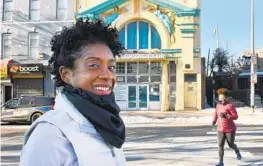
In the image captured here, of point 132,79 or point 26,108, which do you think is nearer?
point 26,108

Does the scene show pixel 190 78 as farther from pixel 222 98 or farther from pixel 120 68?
pixel 222 98

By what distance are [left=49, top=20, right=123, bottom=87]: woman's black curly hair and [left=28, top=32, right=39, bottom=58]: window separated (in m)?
31.8

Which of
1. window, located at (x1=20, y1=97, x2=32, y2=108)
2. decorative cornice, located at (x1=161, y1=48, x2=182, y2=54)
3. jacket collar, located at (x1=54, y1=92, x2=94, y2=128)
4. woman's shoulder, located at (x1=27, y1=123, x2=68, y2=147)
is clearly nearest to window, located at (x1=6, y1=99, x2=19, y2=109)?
window, located at (x1=20, y1=97, x2=32, y2=108)

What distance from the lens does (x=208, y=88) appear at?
43.0 metres

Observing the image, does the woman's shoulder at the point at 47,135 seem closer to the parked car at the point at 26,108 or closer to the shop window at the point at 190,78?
the parked car at the point at 26,108

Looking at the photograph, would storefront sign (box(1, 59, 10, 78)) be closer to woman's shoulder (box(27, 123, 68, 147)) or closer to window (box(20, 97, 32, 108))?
window (box(20, 97, 32, 108))

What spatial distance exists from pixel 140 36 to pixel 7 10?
34.7ft

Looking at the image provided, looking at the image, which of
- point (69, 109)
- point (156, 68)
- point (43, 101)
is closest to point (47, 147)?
point (69, 109)

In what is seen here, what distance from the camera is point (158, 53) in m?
31.8

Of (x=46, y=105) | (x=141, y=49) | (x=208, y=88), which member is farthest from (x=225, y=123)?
(x=208, y=88)

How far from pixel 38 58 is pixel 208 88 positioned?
688 inches

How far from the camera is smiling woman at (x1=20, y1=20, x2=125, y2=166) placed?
1.94 metres

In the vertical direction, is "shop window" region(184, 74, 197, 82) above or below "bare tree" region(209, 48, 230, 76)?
below

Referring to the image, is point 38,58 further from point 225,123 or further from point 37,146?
point 37,146
